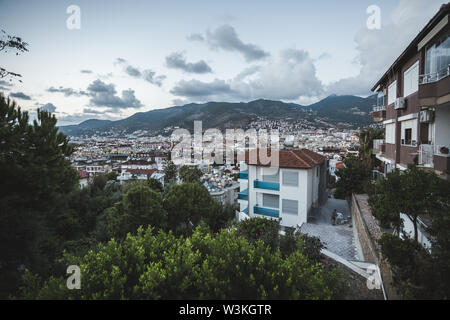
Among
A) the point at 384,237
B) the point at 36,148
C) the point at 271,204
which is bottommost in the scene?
the point at 271,204

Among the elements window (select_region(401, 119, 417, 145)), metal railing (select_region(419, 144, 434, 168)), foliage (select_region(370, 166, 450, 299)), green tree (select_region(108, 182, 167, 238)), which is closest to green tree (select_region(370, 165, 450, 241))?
foliage (select_region(370, 166, 450, 299))

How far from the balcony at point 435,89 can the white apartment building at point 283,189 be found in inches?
375

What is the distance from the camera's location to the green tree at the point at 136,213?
1257 cm

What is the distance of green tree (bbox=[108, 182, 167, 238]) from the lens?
41.2 feet

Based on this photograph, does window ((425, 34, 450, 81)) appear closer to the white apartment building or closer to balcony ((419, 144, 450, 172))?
balcony ((419, 144, 450, 172))

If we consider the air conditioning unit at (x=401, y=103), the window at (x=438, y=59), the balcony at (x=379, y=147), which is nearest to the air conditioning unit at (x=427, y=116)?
the window at (x=438, y=59)

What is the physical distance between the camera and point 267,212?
19422 millimetres

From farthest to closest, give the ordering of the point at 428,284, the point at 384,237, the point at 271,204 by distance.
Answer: the point at 271,204 < the point at 384,237 < the point at 428,284

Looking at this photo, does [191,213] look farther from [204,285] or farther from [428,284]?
[428,284]

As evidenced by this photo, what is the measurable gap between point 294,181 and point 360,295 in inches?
465

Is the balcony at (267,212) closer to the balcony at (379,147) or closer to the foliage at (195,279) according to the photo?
the balcony at (379,147)

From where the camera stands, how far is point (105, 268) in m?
4.85
